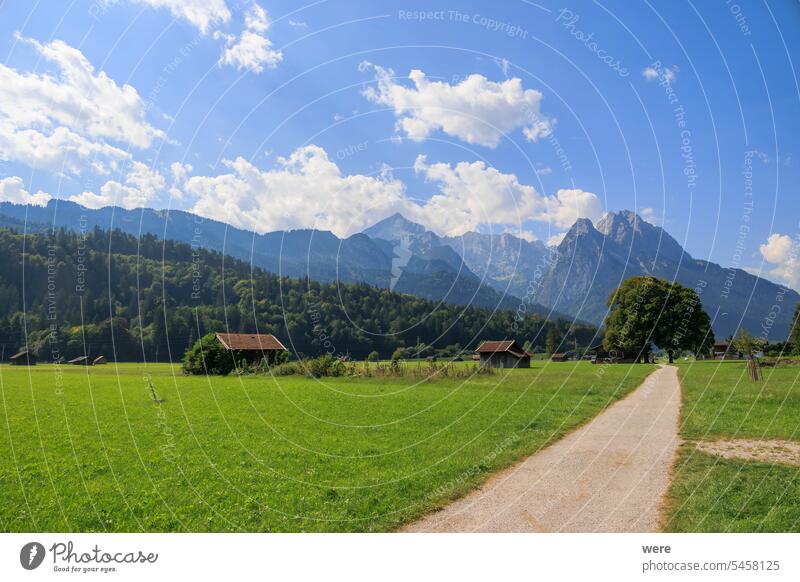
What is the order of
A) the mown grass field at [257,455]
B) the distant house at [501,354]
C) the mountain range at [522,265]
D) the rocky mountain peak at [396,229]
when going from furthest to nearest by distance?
the distant house at [501,354]
the rocky mountain peak at [396,229]
the mountain range at [522,265]
the mown grass field at [257,455]

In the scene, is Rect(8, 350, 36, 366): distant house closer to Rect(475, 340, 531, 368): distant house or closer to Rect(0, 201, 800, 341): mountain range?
Rect(0, 201, 800, 341): mountain range

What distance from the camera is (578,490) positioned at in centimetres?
1058

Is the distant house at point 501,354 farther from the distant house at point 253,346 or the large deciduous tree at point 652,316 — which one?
the distant house at point 253,346

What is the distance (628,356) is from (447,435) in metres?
44.3

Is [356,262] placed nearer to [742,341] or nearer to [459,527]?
[459,527]

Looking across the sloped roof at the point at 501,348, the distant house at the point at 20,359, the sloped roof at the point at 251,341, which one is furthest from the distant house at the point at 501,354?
the distant house at the point at 20,359

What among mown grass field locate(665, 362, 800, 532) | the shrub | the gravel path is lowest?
the shrub

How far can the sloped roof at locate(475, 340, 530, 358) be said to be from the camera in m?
39.2

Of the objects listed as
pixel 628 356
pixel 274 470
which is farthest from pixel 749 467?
pixel 628 356

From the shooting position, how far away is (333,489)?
10930 millimetres

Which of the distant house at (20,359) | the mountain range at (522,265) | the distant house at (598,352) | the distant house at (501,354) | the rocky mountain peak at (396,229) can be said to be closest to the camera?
the mountain range at (522,265)

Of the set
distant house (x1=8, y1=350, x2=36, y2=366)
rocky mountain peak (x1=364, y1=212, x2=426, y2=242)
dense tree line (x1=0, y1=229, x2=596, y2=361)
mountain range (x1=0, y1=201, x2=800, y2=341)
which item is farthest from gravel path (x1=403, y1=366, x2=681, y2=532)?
distant house (x1=8, y1=350, x2=36, y2=366)

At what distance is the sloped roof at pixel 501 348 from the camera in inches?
1542

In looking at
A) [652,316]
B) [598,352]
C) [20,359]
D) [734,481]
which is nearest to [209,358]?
[20,359]
